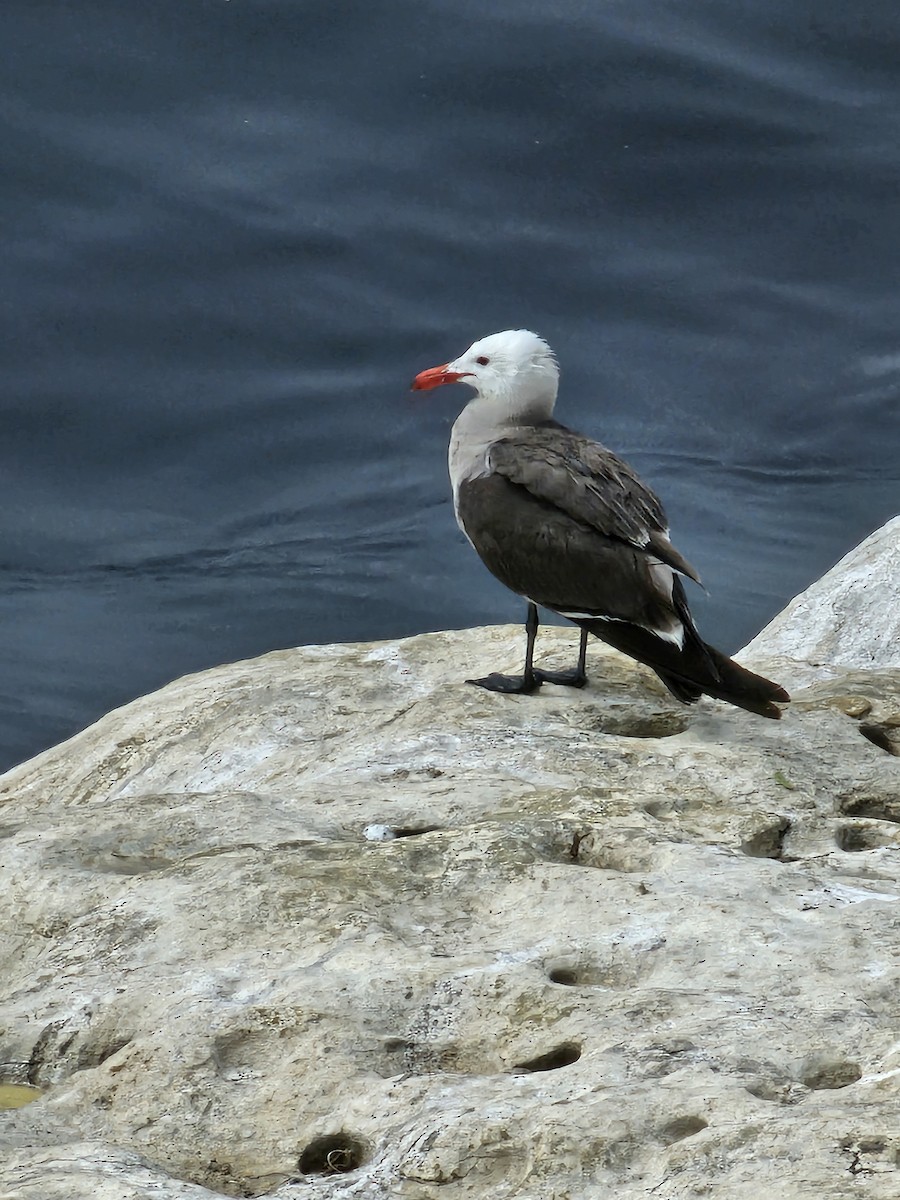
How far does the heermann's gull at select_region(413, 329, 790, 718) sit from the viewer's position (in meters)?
5.00

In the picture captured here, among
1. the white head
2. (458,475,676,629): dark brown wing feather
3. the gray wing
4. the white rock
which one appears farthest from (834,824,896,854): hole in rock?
the white rock

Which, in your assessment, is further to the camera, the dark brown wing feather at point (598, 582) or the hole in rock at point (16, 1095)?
the dark brown wing feather at point (598, 582)

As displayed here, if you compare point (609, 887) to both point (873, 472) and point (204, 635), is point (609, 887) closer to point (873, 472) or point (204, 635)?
point (204, 635)

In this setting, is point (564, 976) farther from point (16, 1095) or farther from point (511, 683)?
point (511, 683)

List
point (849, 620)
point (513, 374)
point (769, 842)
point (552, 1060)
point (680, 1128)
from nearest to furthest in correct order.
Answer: point (680, 1128) → point (552, 1060) → point (769, 842) → point (513, 374) → point (849, 620)

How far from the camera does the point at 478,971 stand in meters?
3.15

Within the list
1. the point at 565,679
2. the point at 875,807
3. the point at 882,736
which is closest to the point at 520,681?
the point at 565,679

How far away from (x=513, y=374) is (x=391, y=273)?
315 inches

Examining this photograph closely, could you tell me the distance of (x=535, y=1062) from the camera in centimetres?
292

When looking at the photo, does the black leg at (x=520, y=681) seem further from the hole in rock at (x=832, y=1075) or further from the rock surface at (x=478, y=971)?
the hole in rock at (x=832, y=1075)

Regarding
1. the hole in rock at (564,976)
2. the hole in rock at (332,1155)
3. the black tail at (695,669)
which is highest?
the black tail at (695,669)

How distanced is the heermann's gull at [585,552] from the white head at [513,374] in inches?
1.7

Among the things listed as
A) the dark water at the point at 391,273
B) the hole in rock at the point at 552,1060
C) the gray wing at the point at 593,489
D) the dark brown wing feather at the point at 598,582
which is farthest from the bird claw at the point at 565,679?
the dark water at the point at 391,273

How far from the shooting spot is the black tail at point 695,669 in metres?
4.83
